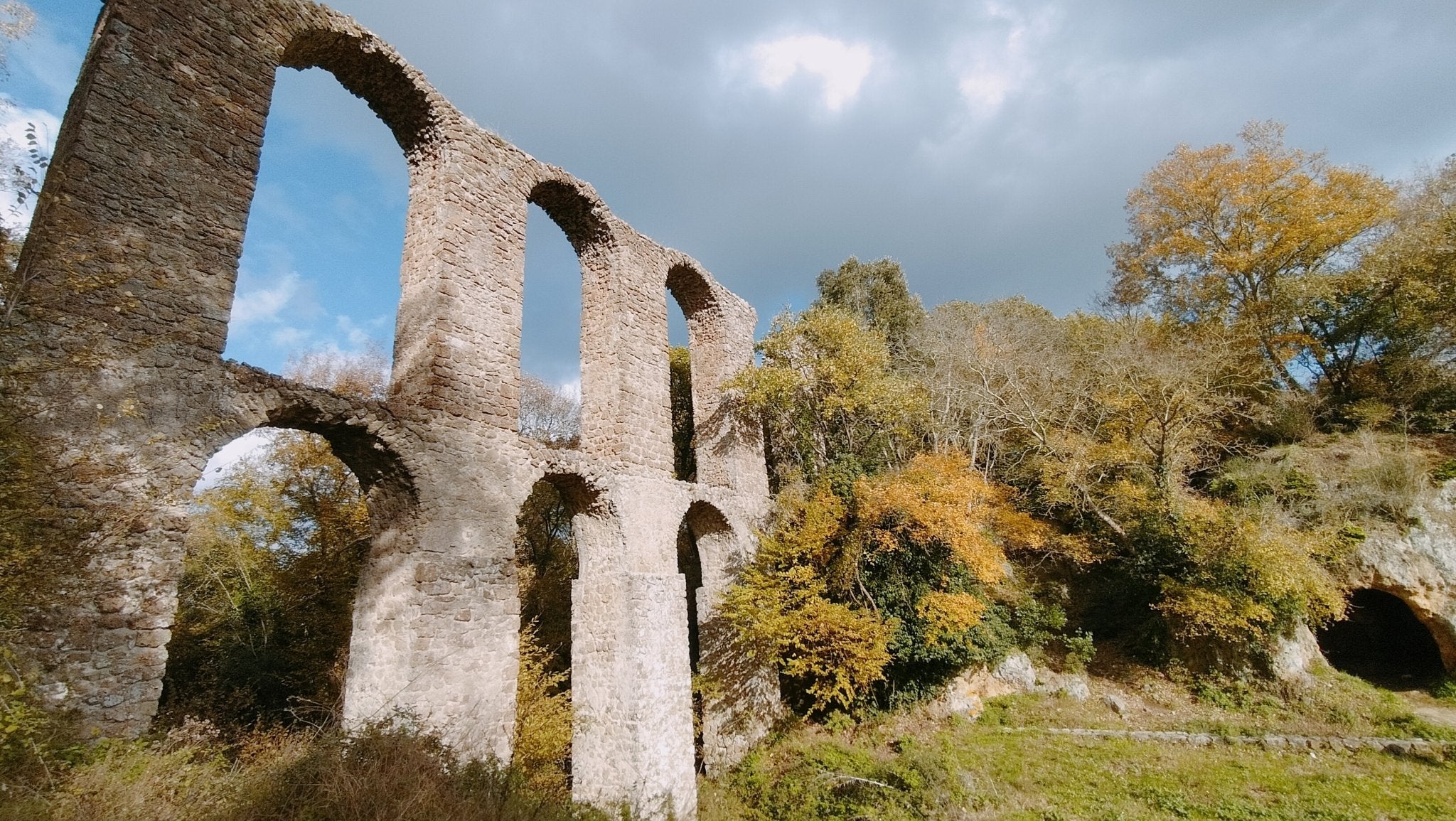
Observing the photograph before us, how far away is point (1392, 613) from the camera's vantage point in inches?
497

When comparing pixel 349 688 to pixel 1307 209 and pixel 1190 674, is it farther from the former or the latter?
pixel 1307 209

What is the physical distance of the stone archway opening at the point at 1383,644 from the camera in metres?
11.4

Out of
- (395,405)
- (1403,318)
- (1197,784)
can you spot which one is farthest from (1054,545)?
(395,405)

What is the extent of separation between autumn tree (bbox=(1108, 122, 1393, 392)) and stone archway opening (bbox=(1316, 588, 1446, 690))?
18.0 ft

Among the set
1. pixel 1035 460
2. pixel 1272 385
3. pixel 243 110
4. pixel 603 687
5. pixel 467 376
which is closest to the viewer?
pixel 243 110

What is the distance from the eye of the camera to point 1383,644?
12.6 m

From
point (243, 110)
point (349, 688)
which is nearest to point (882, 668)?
point (349, 688)

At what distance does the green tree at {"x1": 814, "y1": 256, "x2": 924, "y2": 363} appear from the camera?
2325cm

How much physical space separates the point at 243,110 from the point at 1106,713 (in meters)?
15.5

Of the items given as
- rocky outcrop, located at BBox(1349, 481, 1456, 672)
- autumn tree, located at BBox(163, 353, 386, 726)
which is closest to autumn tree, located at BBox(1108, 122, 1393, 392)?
rocky outcrop, located at BBox(1349, 481, 1456, 672)

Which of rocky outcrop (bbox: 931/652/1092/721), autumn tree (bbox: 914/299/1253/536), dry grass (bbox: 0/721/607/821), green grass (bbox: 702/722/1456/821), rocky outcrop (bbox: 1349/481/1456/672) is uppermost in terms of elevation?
autumn tree (bbox: 914/299/1253/536)

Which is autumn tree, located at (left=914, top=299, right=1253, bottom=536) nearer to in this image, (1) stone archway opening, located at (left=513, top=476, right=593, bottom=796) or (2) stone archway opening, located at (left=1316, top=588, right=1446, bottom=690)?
(2) stone archway opening, located at (left=1316, top=588, right=1446, bottom=690)

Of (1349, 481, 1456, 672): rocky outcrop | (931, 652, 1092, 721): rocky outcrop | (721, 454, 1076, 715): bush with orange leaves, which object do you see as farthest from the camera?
(931, 652, 1092, 721): rocky outcrop

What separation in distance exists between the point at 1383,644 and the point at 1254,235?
1074 centimetres
